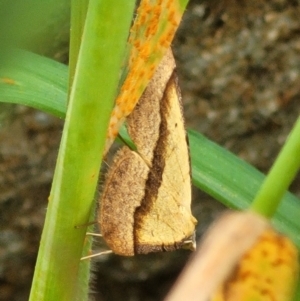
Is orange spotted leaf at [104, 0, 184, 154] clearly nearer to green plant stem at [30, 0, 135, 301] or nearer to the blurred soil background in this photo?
green plant stem at [30, 0, 135, 301]

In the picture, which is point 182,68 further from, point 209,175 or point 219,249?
point 219,249

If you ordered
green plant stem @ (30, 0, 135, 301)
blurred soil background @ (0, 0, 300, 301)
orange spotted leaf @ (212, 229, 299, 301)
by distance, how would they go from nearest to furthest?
orange spotted leaf @ (212, 229, 299, 301), green plant stem @ (30, 0, 135, 301), blurred soil background @ (0, 0, 300, 301)

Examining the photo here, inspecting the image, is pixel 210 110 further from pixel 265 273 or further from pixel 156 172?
pixel 265 273

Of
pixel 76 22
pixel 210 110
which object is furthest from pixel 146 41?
pixel 210 110

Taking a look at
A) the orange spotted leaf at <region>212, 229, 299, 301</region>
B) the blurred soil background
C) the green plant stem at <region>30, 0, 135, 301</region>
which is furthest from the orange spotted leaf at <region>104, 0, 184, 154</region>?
the blurred soil background

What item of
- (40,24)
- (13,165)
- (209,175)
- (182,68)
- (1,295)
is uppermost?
(40,24)

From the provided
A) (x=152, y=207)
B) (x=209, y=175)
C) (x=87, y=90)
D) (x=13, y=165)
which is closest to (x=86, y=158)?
(x=87, y=90)

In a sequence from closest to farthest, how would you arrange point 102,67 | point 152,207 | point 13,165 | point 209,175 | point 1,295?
point 102,67 < point 152,207 < point 209,175 < point 13,165 < point 1,295
